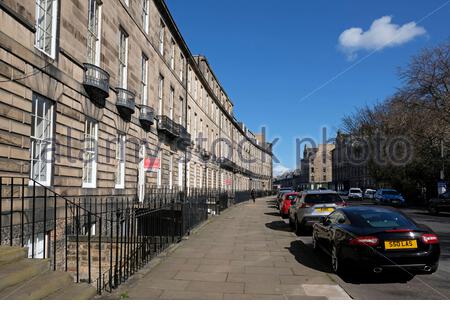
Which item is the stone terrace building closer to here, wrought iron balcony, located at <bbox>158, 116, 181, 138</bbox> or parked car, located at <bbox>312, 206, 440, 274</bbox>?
wrought iron balcony, located at <bbox>158, 116, 181, 138</bbox>

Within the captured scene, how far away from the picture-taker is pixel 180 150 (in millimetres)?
30391

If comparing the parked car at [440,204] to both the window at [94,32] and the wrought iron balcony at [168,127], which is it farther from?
the window at [94,32]

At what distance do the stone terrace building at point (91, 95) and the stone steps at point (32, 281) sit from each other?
3.55 m

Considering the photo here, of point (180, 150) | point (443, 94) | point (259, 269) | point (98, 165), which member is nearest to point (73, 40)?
point (98, 165)

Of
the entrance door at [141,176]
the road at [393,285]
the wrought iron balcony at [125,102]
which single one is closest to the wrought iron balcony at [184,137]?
the entrance door at [141,176]

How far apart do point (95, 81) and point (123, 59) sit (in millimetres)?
4969

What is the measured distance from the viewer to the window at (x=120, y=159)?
59.5 ft

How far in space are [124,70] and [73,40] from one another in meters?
5.70

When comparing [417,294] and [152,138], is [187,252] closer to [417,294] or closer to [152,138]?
[417,294]

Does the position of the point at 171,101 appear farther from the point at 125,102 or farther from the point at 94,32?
the point at 94,32

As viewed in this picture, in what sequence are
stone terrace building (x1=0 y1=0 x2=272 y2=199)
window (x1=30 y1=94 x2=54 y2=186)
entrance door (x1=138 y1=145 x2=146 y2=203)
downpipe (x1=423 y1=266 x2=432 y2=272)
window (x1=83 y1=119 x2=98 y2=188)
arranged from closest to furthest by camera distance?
downpipe (x1=423 y1=266 x2=432 y2=272), stone terrace building (x1=0 y1=0 x2=272 y2=199), window (x1=30 y1=94 x2=54 y2=186), window (x1=83 y1=119 x2=98 y2=188), entrance door (x1=138 y1=145 x2=146 y2=203)

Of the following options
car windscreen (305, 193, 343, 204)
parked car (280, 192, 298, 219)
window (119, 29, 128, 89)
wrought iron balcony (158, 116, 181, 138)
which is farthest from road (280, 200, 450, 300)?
wrought iron balcony (158, 116, 181, 138)

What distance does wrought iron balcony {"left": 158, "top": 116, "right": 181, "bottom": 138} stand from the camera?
949 inches

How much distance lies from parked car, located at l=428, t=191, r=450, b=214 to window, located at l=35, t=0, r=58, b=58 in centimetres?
2336
